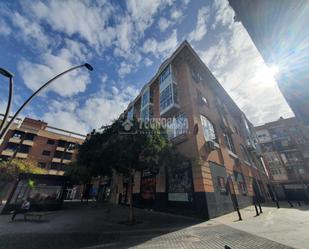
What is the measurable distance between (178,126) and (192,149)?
137 inches

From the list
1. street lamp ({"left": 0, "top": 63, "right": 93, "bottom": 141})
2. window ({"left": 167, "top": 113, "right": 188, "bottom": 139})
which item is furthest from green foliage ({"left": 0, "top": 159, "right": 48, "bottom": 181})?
window ({"left": 167, "top": 113, "right": 188, "bottom": 139})

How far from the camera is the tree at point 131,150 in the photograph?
9.72 metres

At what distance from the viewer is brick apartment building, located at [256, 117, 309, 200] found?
3033cm

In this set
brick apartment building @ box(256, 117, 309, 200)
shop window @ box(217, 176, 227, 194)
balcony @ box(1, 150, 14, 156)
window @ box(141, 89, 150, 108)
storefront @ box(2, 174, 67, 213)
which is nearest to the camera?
shop window @ box(217, 176, 227, 194)

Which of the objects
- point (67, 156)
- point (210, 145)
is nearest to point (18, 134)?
point (67, 156)

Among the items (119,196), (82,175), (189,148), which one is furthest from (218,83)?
(82,175)

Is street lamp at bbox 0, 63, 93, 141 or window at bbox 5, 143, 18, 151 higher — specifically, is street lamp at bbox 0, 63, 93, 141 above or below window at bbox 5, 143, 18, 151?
below

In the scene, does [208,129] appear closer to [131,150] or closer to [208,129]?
[208,129]

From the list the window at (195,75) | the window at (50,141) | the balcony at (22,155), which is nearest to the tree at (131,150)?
the window at (195,75)

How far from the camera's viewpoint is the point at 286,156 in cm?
3369

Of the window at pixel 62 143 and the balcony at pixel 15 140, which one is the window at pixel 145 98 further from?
the balcony at pixel 15 140

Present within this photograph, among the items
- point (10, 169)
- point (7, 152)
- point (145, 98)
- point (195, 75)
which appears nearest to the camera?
point (195, 75)

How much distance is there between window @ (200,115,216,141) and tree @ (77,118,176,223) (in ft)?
18.0

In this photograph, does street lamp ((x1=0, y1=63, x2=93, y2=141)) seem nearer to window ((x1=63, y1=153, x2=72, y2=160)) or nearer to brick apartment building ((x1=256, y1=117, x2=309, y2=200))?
window ((x1=63, y1=153, x2=72, y2=160))
